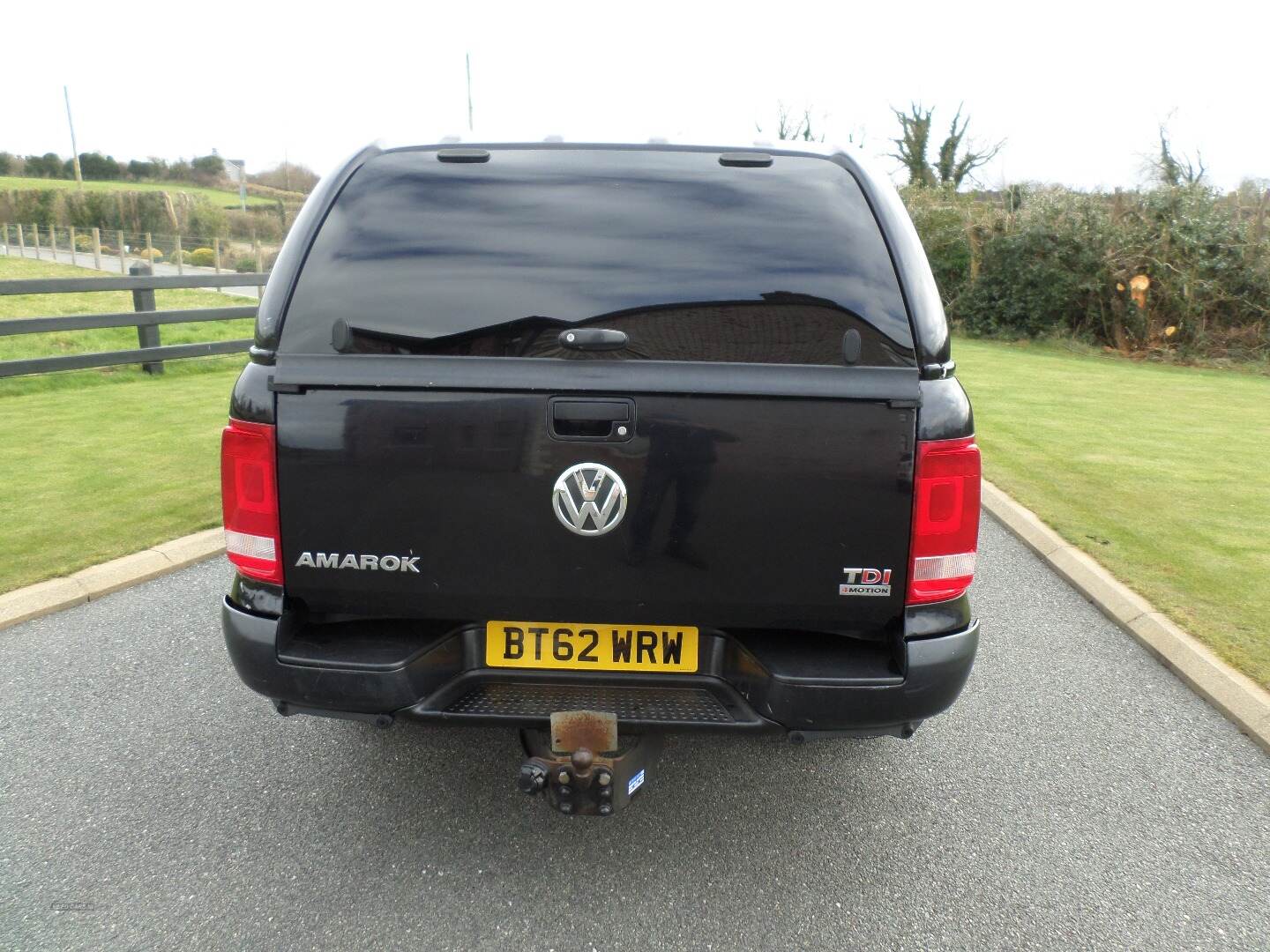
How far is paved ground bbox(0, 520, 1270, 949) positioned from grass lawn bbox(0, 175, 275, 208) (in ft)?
148

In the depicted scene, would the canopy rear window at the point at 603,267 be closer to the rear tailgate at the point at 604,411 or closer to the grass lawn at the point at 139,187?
the rear tailgate at the point at 604,411

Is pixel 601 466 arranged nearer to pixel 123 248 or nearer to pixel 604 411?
pixel 604 411

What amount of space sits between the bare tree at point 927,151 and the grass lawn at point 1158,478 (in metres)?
19.5

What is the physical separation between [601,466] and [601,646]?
529 mm

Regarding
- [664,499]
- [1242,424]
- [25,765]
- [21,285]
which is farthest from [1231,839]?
[21,285]

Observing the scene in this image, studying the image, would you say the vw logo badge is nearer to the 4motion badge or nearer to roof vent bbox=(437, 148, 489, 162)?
the 4motion badge

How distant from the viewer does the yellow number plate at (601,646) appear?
2.59 m

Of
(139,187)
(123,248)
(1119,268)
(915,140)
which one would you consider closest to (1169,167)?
(1119,268)

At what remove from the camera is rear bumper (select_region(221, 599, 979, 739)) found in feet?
8.27

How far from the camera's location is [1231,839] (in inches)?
119

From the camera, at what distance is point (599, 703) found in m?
2.59

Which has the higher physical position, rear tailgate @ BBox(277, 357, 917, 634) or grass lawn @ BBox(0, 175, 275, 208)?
grass lawn @ BBox(0, 175, 275, 208)

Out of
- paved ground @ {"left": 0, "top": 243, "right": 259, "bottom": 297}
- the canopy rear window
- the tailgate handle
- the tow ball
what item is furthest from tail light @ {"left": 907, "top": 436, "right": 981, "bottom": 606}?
paved ground @ {"left": 0, "top": 243, "right": 259, "bottom": 297}

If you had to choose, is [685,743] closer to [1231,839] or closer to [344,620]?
[344,620]
